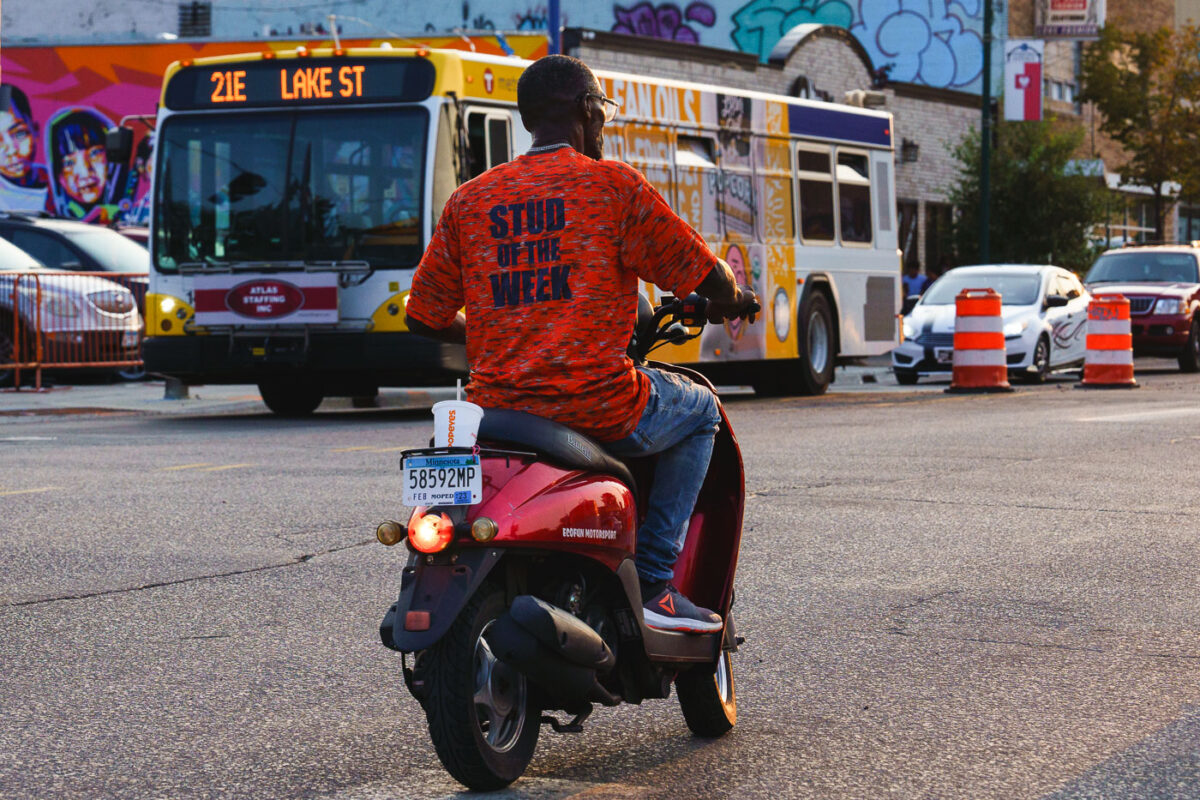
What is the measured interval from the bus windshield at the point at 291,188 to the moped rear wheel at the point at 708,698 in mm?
11581

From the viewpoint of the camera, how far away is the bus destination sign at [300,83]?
53.9ft

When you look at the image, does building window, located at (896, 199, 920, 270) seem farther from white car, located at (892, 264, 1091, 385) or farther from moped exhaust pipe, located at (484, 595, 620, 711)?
moped exhaust pipe, located at (484, 595, 620, 711)

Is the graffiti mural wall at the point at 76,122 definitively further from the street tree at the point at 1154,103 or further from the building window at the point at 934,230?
the street tree at the point at 1154,103

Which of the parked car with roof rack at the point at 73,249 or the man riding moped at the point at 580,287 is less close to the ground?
the parked car with roof rack at the point at 73,249

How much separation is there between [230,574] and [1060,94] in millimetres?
48107

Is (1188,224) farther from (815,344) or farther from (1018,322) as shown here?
(815,344)

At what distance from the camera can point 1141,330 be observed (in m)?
26.6

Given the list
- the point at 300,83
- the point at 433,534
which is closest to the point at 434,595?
the point at 433,534

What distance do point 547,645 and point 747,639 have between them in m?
2.37

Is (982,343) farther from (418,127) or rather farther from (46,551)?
(46,551)

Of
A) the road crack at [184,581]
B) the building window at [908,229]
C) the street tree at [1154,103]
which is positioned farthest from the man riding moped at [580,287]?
the street tree at [1154,103]

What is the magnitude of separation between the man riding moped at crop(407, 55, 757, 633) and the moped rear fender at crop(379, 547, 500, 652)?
505 mm

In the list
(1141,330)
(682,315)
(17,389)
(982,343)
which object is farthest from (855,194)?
(682,315)

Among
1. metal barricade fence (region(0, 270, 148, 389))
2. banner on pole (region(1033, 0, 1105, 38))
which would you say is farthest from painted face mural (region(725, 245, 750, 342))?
banner on pole (region(1033, 0, 1105, 38))
